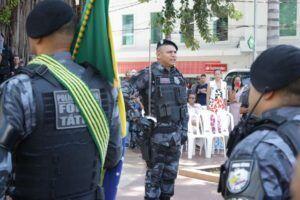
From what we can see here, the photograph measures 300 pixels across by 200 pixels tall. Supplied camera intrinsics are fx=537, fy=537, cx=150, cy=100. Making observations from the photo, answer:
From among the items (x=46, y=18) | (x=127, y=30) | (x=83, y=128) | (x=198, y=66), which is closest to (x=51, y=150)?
(x=83, y=128)

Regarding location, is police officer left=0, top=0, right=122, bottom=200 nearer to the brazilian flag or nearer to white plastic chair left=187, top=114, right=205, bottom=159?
the brazilian flag

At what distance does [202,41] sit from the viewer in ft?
98.5

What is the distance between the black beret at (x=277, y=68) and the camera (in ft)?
6.74

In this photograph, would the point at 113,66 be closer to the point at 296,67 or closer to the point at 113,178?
the point at 113,178

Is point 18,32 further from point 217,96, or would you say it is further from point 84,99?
point 217,96

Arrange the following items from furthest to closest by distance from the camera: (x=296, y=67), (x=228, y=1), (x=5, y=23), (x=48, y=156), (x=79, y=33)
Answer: (x=228, y=1)
(x=5, y=23)
(x=79, y=33)
(x=48, y=156)
(x=296, y=67)

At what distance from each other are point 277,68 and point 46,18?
3.77ft

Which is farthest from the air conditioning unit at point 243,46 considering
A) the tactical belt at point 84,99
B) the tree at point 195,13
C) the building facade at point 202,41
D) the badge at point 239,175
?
the badge at point 239,175

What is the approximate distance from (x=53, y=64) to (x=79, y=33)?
29 centimetres

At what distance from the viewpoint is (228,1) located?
10.5 metres

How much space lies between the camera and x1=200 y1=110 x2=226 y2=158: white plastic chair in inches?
428

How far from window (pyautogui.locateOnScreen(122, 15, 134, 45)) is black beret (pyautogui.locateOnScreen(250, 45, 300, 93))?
30040 millimetres

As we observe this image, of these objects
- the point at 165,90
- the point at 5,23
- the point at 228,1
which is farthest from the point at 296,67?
the point at 228,1

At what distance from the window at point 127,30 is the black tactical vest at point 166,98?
26.0 m
